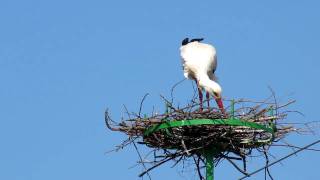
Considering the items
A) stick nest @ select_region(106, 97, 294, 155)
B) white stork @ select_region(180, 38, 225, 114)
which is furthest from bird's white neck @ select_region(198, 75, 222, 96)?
stick nest @ select_region(106, 97, 294, 155)

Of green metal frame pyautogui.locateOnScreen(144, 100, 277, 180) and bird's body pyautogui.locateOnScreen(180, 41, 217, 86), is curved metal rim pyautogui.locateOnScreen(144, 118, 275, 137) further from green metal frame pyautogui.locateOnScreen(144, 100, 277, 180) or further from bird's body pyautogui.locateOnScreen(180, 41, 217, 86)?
bird's body pyautogui.locateOnScreen(180, 41, 217, 86)

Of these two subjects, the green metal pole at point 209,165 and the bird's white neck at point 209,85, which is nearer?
the green metal pole at point 209,165

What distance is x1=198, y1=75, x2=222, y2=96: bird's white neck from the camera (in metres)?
10.5

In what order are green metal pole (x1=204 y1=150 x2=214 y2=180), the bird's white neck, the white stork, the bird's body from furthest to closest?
1. the bird's body
2. the white stork
3. the bird's white neck
4. green metal pole (x1=204 y1=150 x2=214 y2=180)

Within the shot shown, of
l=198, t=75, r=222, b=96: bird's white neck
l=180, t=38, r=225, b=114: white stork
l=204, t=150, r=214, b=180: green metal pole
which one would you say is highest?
l=180, t=38, r=225, b=114: white stork

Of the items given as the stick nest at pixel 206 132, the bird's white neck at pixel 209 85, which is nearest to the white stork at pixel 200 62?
the bird's white neck at pixel 209 85

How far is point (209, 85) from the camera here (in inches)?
423

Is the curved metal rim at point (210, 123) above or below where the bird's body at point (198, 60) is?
below

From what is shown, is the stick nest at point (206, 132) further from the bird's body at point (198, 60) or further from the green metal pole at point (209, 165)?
the bird's body at point (198, 60)

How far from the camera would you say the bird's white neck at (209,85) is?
10539 mm

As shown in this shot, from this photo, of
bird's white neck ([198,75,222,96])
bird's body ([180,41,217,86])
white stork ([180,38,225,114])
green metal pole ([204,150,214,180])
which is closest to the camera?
green metal pole ([204,150,214,180])

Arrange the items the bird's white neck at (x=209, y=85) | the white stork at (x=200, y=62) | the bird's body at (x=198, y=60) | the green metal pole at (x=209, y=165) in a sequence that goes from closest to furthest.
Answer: the green metal pole at (x=209, y=165) < the bird's white neck at (x=209, y=85) < the white stork at (x=200, y=62) < the bird's body at (x=198, y=60)

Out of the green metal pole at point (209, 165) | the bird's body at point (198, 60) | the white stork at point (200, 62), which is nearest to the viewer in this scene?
the green metal pole at point (209, 165)

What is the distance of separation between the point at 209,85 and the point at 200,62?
1.69ft
